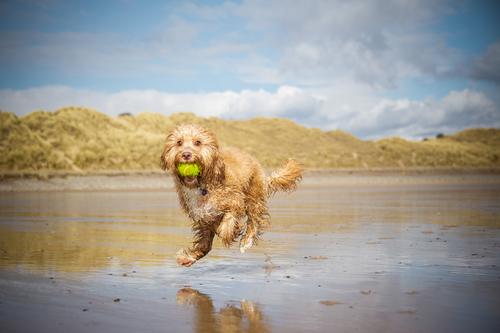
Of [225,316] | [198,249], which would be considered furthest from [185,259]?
[225,316]

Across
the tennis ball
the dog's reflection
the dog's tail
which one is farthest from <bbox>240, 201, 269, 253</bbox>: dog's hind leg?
the dog's reflection

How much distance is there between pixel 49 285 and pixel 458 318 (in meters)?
3.78

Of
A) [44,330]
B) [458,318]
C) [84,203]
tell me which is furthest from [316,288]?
[84,203]

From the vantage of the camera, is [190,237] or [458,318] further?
[190,237]

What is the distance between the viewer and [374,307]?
498 centimetres

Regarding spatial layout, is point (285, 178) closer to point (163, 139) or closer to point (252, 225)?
point (252, 225)

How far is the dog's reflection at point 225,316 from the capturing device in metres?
4.44

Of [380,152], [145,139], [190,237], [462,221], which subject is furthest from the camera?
[380,152]

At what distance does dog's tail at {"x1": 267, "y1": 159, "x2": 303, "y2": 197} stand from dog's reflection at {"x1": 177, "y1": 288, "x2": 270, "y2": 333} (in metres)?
3.23

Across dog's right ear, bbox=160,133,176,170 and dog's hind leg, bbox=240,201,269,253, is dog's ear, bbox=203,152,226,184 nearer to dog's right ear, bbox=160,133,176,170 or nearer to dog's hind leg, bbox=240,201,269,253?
dog's right ear, bbox=160,133,176,170

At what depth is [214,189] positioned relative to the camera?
673 centimetres

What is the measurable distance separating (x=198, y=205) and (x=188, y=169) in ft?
2.06

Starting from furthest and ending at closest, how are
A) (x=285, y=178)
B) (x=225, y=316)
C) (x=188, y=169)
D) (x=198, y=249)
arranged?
(x=285, y=178) < (x=198, y=249) < (x=188, y=169) < (x=225, y=316)

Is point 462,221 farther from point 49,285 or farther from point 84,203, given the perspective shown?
point 84,203
